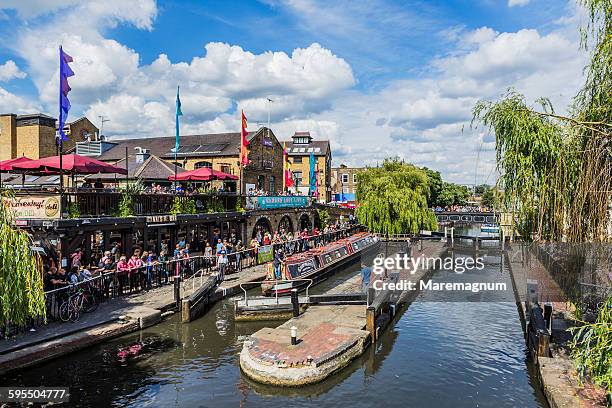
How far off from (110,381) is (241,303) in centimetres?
576

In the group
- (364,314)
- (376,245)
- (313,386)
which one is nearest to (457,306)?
(364,314)

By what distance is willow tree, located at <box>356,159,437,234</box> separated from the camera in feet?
107

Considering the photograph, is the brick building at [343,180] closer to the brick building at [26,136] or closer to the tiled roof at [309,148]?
the tiled roof at [309,148]

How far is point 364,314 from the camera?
48.5ft

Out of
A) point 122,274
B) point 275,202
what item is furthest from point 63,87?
point 275,202

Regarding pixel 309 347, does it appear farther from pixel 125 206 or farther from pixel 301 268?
pixel 125 206

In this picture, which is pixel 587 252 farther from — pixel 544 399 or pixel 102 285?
pixel 102 285

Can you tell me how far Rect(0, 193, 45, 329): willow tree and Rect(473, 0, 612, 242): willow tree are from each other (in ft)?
31.0

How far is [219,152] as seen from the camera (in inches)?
1412

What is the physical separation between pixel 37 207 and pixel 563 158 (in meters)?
15.0

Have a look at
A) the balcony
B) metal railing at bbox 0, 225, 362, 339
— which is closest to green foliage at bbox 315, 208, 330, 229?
the balcony

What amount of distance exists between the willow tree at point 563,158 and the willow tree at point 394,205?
23.2 m

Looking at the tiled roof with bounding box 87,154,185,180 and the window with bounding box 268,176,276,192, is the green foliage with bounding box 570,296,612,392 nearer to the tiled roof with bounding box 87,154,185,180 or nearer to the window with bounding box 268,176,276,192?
the tiled roof with bounding box 87,154,185,180

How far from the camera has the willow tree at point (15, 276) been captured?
8.87 metres
